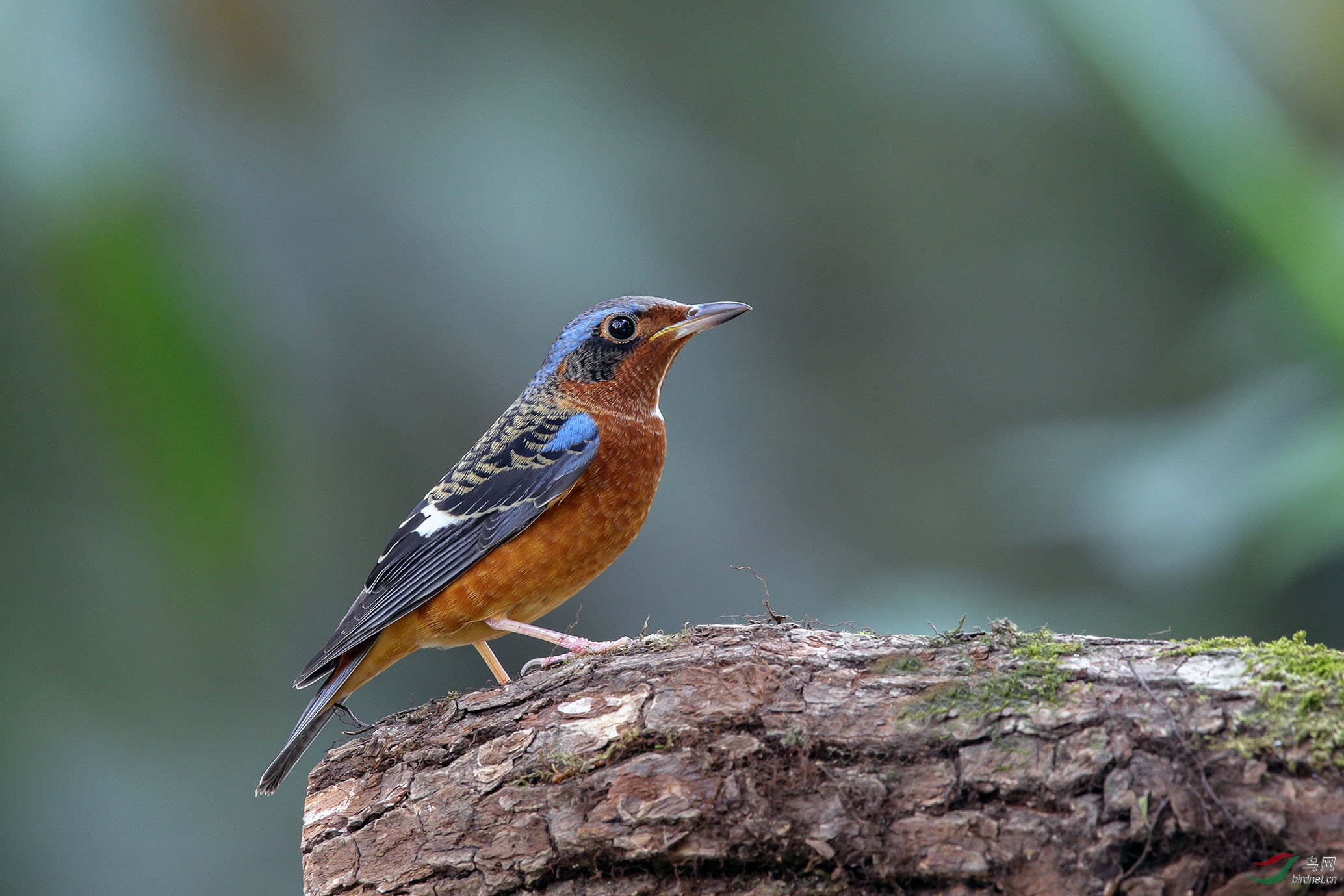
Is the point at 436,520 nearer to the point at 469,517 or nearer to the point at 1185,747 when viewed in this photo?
the point at 469,517

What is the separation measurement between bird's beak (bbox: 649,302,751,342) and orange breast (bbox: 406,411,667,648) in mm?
573

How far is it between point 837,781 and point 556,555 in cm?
176


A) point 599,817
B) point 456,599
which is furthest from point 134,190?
point 599,817

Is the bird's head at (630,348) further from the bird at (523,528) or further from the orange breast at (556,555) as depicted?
the orange breast at (556,555)

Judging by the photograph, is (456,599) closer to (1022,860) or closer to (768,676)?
(768,676)

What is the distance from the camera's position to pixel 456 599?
4285mm

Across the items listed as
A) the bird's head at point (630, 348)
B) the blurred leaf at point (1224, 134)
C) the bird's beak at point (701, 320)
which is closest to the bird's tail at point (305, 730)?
the bird's head at point (630, 348)

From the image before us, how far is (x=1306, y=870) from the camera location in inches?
97.6

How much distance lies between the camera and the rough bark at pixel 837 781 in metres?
2.62

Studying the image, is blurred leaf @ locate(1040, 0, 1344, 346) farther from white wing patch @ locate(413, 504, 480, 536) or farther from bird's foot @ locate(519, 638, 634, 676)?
white wing patch @ locate(413, 504, 480, 536)

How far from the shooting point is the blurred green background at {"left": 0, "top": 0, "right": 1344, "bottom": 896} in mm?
6398

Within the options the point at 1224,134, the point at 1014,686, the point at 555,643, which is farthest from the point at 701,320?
the point at 1224,134

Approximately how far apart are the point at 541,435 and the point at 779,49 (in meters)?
7.65

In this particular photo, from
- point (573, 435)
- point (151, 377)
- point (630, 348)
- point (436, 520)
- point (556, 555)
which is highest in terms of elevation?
point (151, 377)
